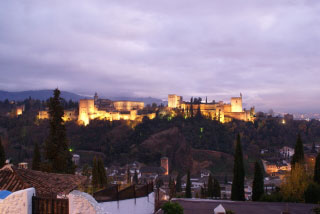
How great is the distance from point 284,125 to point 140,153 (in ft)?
140

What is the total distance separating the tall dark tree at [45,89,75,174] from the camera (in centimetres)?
1864

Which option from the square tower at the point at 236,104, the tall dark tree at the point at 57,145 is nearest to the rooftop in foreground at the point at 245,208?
the tall dark tree at the point at 57,145

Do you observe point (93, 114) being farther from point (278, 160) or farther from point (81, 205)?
point (81, 205)

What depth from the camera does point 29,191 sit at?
203 inches

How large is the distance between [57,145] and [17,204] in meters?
14.3

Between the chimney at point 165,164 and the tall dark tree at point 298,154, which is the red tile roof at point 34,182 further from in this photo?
the chimney at point 165,164

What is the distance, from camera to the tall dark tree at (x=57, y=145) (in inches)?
734

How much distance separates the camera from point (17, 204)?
16.8ft

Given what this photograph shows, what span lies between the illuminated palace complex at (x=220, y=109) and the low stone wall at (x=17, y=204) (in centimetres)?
8146

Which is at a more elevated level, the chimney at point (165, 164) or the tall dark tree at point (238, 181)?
the tall dark tree at point (238, 181)

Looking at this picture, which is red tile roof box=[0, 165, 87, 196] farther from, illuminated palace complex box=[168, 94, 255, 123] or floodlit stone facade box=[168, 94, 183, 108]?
floodlit stone facade box=[168, 94, 183, 108]

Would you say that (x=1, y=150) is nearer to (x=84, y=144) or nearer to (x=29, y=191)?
(x=29, y=191)

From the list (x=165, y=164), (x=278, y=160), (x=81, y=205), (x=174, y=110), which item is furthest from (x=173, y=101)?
(x=81, y=205)

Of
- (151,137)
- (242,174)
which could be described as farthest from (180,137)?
(242,174)
